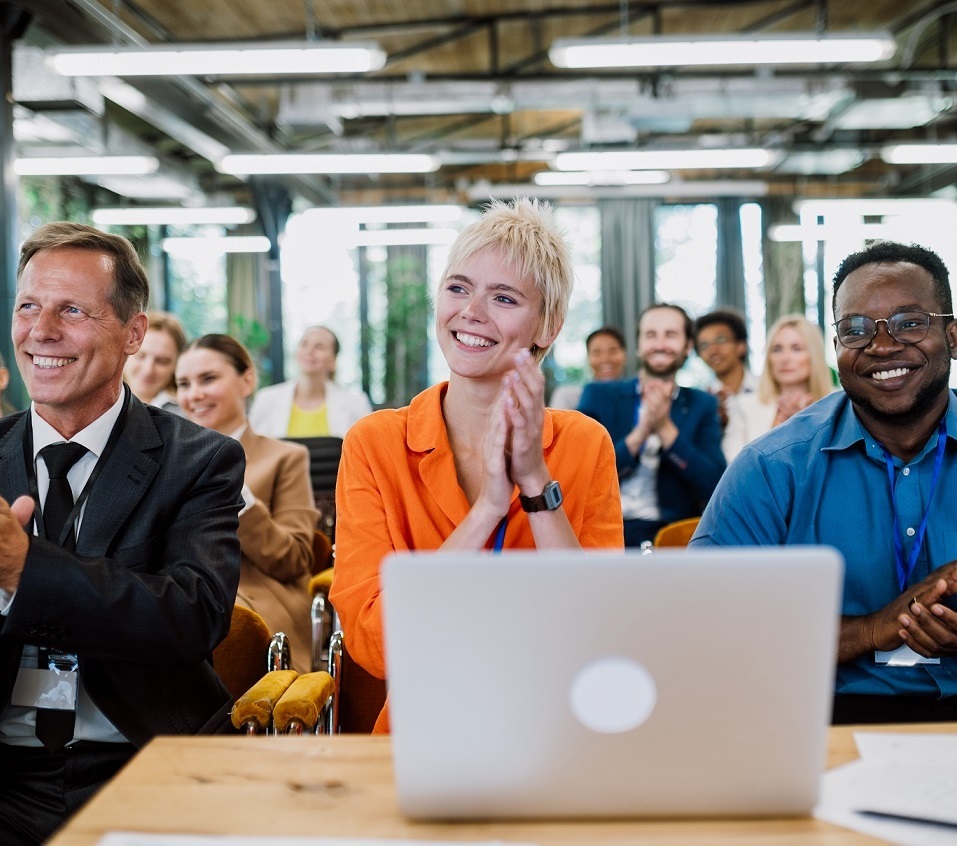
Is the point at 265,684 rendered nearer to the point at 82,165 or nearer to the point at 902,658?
the point at 902,658

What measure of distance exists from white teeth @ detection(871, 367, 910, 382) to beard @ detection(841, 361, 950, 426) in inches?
1.8

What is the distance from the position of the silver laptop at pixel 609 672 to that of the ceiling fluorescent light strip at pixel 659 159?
7.39m

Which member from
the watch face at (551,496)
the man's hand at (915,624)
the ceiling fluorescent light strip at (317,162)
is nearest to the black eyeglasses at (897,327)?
the man's hand at (915,624)

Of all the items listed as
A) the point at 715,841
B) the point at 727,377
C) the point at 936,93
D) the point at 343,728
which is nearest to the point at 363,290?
the point at 936,93

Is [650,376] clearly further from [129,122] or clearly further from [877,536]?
[129,122]

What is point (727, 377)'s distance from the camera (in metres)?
5.77

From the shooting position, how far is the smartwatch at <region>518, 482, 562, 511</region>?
177cm

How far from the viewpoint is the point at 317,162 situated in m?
7.88

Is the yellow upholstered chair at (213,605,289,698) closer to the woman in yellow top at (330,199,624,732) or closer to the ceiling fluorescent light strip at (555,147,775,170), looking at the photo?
the woman in yellow top at (330,199,624,732)

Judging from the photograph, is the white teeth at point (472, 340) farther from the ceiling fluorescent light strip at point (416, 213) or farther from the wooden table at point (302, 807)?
the ceiling fluorescent light strip at point (416, 213)

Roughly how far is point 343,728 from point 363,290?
1166 centimetres

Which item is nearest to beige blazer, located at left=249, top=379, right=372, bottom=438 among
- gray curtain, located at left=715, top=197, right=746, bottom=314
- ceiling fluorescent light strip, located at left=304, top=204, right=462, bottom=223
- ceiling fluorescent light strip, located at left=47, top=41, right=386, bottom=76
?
ceiling fluorescent light strip, located at left=47, top=41, right=386, bottom=76

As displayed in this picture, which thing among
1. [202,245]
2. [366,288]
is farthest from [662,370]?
[202,245]

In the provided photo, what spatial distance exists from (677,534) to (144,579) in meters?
1.89
